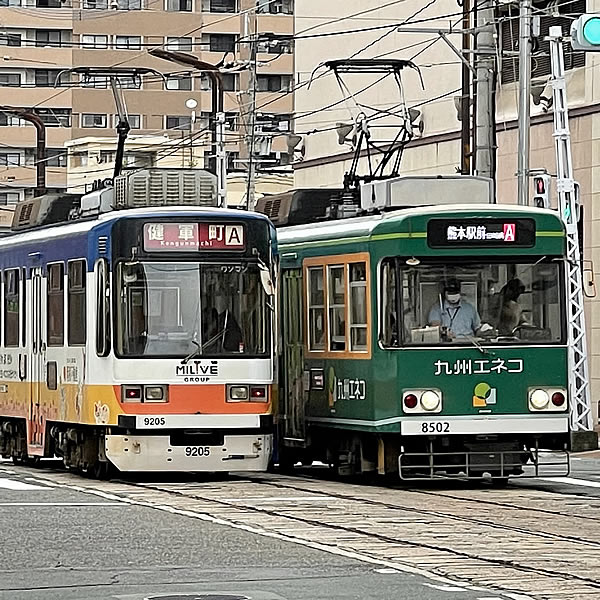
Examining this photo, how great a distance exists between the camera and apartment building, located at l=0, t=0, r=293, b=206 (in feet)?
314

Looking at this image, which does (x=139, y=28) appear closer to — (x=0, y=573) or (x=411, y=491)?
(x=411, y=491)

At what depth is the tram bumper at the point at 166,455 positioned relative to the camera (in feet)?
73.1

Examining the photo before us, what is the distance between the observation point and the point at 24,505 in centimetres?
1944

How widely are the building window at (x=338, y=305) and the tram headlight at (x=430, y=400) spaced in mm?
910

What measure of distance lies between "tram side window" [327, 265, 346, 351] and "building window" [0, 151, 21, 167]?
73.8 meters

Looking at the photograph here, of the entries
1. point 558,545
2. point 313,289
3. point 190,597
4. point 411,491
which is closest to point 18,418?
point 313,289

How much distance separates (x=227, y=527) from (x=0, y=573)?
353 cm

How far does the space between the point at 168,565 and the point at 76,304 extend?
9690mm

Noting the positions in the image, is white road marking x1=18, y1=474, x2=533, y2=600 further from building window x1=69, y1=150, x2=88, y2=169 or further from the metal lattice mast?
building window x1=69, y1=150, x2=88, y2=169

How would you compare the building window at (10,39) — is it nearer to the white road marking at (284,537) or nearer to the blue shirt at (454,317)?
the white road marking at (284,537)

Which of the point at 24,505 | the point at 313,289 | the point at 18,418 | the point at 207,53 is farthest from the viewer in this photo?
the point at 207,53

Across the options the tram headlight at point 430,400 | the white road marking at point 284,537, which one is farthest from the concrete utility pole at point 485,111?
the white road marking at point 284,537

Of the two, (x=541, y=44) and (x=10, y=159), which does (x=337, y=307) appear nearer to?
(x=541, y=44)

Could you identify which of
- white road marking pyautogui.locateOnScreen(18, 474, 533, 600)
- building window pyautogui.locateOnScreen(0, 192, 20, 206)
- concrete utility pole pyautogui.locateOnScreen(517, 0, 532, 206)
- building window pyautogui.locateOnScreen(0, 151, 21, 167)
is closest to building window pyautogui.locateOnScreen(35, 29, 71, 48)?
building window pyautogui.locateOnScreen(0, 151, 21, 167)
